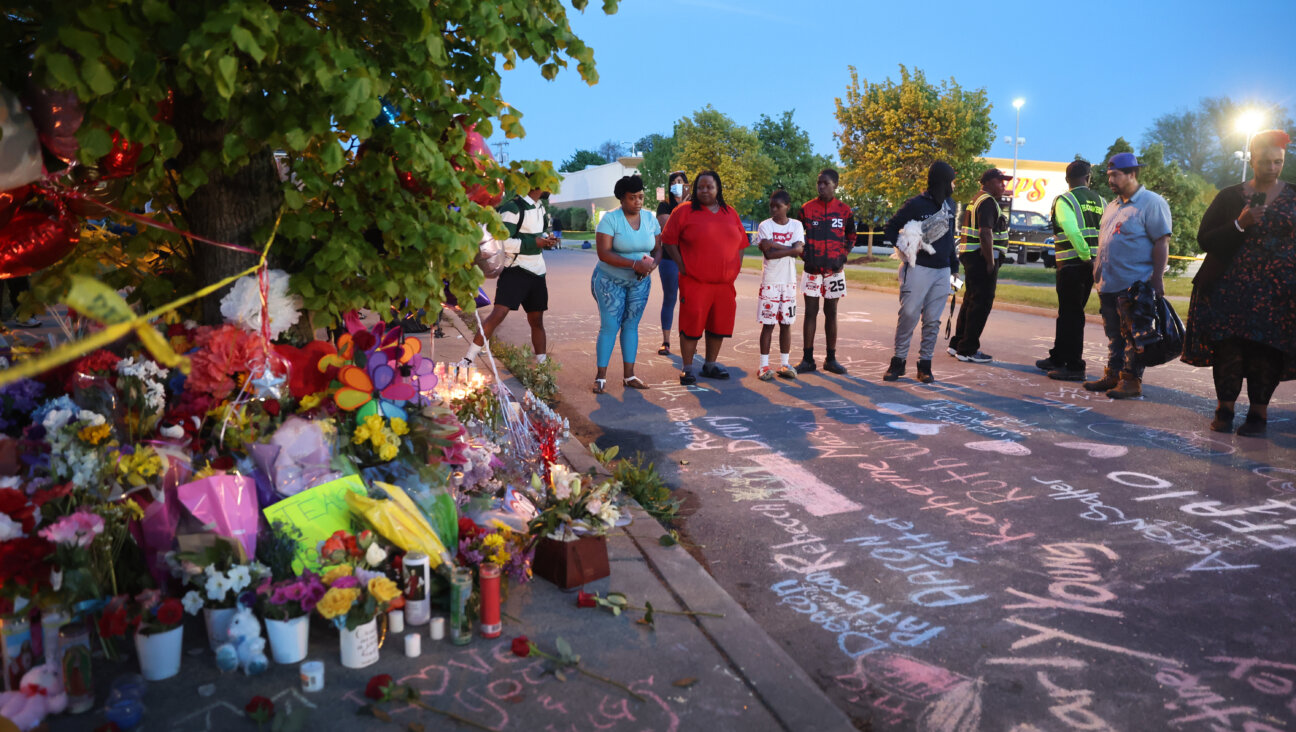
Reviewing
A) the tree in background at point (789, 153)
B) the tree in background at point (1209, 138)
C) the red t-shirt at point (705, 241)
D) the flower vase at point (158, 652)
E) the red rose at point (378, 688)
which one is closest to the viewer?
the red rose at point (378, 688)

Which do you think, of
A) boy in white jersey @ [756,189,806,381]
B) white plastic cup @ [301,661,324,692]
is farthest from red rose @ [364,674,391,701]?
boy in white jersey @ [756,189,806,381]

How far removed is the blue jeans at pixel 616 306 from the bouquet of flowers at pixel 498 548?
4.13m

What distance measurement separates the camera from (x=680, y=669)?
298 cm

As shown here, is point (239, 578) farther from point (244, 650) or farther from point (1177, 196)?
point (1177, 196)

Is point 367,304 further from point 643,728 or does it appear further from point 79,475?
point 643,728

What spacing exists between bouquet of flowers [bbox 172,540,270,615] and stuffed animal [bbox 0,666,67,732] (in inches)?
16.3

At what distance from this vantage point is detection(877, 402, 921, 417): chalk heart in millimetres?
7088

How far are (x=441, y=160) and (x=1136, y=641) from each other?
3.18 metres

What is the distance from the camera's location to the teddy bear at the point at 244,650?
286 centimetres

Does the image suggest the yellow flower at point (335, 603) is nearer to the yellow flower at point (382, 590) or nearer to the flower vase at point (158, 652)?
the yellow flower at point (382, 590)

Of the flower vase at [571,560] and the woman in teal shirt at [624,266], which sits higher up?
the woman in teal shirt at [624,266]

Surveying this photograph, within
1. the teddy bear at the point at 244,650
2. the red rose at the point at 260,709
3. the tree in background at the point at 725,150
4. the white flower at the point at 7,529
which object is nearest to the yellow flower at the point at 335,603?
the teddy bear at the point at 244,650

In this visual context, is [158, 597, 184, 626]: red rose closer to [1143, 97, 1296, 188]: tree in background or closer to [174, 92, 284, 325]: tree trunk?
[174, 92, 284, 325]: tree trunk

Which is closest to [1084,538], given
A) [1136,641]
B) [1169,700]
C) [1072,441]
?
[1136,641]
